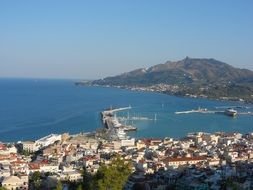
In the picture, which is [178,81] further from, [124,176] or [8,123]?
[124,176]

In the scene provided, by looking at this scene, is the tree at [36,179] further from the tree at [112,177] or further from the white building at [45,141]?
the white building at [45,141]

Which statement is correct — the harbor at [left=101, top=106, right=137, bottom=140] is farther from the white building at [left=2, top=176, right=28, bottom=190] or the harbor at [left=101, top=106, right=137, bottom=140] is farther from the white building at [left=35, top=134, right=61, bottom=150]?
the white building at [left=2, top=176, right=28, bottom=190]

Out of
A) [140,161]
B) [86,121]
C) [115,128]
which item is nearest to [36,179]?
[140,161]

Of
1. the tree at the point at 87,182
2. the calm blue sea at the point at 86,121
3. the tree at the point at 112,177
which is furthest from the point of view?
the calm blue sea at the point at 86,121

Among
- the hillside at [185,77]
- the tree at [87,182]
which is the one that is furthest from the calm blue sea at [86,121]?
the hillside at [185,77]

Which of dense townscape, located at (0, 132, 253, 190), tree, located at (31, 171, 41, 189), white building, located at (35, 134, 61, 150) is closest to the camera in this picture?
dense townscape, located at (0, 132, 253, 190)

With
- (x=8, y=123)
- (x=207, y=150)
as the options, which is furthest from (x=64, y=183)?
(x=8, y=123)

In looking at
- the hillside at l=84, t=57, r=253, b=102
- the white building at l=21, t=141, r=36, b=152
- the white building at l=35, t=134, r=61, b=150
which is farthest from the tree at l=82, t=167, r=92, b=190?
the hillside at l=84, t=57, r=253, b=102
